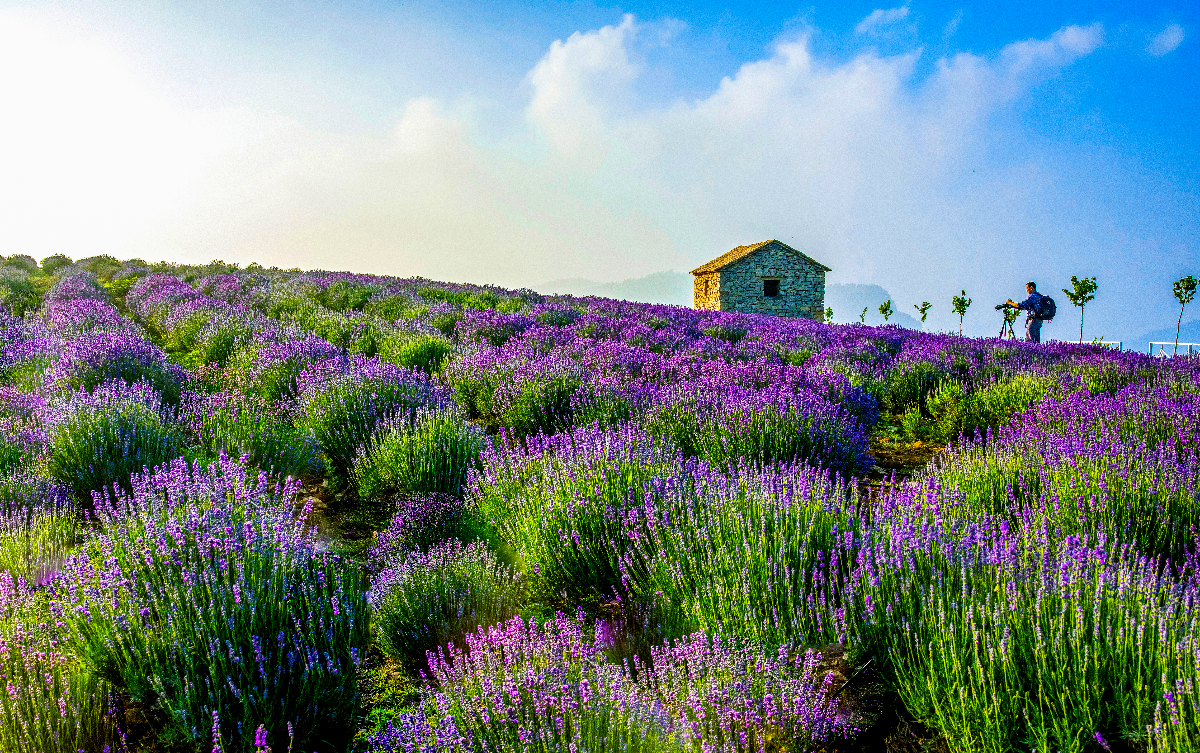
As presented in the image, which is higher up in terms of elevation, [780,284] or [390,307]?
[780,284]

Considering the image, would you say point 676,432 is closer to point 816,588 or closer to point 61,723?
point 816,588

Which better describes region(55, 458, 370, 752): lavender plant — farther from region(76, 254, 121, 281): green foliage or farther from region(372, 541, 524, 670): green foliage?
region(76, 254, 121, 281): green foliage

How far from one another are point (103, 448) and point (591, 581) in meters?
2.97

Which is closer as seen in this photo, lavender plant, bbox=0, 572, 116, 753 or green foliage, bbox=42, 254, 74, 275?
lavender plant, bbox=0, 572, 116, 753

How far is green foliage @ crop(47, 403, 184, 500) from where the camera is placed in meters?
3.85

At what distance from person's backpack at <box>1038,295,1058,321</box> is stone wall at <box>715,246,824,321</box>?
14.4m

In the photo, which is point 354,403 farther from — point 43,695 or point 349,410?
point 43,695

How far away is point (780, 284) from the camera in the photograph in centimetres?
2858

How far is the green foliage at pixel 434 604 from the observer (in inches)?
99.0

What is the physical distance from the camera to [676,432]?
4332 mm

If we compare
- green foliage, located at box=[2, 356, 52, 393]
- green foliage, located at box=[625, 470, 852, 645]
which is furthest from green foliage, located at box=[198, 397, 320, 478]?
green foliage, located at box=[625, 470, 852, 645]

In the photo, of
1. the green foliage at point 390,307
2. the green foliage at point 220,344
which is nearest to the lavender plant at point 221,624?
the green foliage at point 220,344

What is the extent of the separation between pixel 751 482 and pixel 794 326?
8.56 metres

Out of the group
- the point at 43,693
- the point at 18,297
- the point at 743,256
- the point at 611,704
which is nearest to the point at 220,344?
the point at 43,693
